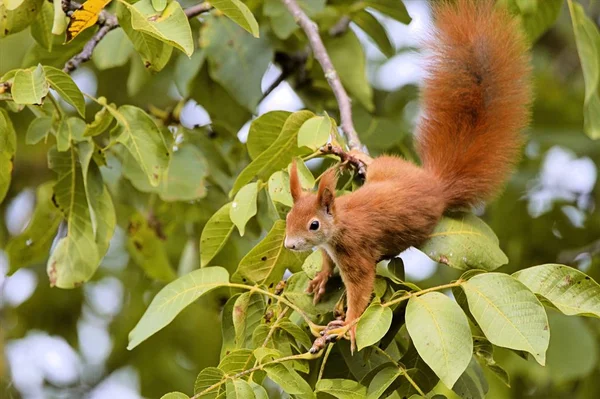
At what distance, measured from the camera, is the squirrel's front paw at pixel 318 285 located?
224 centimetres

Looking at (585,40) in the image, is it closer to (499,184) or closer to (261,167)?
(499,184)

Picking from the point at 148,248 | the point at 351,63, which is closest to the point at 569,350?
the point at 351,63

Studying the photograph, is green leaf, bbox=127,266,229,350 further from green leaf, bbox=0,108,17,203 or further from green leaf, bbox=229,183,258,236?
green leaf, bbox=0,108,17,203

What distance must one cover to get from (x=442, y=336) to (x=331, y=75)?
1266mm

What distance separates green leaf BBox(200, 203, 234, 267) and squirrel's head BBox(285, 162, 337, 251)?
0.53 feet

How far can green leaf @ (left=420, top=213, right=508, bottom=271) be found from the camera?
2193 millimetres

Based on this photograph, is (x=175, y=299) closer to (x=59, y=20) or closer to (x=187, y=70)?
(x=59, y=20)

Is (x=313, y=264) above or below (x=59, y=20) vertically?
below

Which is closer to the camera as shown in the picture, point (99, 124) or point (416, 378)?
point (416, 378)

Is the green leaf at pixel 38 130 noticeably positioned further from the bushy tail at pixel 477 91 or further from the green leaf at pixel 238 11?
the bushy tail at pixel 477 91

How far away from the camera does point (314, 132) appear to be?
7.50 feet

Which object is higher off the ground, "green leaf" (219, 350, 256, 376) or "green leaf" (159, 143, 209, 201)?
"green leaf" (219, 350, 256, 376)

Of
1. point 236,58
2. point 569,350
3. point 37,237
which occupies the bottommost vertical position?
point 569,350

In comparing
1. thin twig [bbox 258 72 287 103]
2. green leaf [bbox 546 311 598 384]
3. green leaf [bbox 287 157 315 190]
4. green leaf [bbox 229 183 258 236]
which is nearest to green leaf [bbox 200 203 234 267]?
green leaf [bbox 229 183 258 236]
